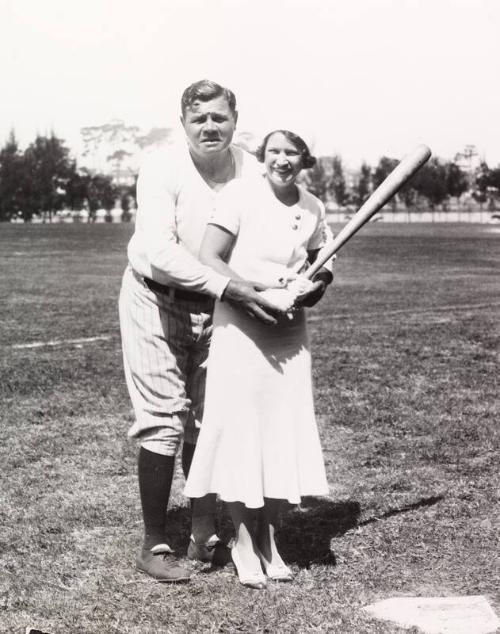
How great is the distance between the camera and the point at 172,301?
3949 mm

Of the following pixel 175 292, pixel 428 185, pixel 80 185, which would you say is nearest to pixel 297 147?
pixel 175 292

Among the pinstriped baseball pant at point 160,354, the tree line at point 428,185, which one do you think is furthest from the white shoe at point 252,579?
the tree line at point 428,185

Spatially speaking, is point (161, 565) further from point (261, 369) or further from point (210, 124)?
point (210, 124)

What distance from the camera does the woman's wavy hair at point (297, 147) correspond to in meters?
3.66

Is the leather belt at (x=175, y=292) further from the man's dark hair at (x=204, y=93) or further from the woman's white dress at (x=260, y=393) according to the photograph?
the man's dark hair at (x=204, y=93)

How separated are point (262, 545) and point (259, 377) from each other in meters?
0.76

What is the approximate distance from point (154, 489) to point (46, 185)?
74348 millimetres

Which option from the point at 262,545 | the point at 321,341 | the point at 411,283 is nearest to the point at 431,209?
the point at 411,283

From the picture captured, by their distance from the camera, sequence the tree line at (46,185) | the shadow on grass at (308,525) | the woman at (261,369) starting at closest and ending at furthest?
the woman at (261,369) < the shadow on grass at (308,525) < the tree line at (46,185)

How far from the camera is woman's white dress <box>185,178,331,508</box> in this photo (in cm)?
374

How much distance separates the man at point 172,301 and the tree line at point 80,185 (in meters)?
67.8

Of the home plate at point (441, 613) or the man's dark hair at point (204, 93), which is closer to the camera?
the home plate at point (441, 613)

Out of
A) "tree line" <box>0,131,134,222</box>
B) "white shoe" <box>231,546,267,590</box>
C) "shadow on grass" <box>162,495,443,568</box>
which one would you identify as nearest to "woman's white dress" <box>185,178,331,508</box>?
"white shoe" <box>231,546,267,590</box>

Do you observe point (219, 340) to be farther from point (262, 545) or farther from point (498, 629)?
point (498, 629)
